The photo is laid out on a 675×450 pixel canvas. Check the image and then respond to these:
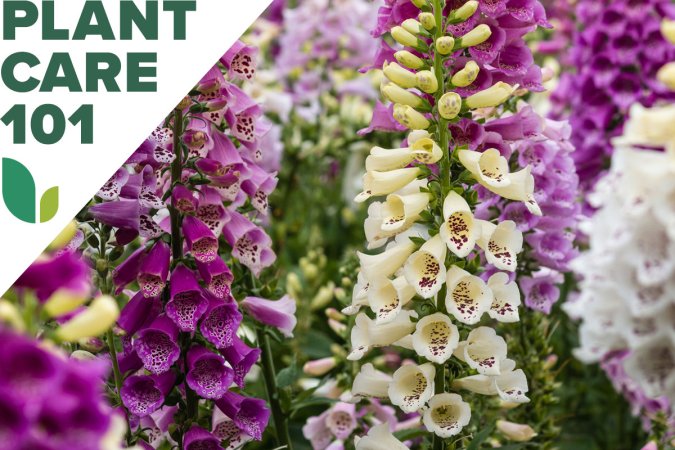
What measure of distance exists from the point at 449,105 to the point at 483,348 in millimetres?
380

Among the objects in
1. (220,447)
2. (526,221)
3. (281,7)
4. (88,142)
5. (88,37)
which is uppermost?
(88,37)

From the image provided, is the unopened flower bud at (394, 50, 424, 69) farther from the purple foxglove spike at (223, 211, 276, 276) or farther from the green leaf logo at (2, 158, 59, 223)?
the green leaf logo at (2, 158, 59, 223)

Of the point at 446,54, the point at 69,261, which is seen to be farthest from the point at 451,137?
the point at 69,261

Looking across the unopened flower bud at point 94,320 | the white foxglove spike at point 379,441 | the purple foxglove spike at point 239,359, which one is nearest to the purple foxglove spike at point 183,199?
the purple foxglove spike at point 239,359

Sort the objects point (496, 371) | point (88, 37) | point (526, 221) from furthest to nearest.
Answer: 1. point (526, 221)
2. point (88, 37)
3. point (496, 371)

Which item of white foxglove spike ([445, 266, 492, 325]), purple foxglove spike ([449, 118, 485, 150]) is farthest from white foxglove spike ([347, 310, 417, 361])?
Result: purple foxglove spike ([449, 118, 485, 150])

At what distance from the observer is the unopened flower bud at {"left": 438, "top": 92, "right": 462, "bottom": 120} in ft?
4.84

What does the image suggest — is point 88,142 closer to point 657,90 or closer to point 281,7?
point 657,90

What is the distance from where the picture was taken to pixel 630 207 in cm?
115

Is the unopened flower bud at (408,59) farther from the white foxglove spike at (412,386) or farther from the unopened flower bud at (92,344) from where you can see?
the unopened flower bud at (92,344)

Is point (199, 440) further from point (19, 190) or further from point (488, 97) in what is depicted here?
point (488, 97)

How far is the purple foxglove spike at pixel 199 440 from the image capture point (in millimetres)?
1635

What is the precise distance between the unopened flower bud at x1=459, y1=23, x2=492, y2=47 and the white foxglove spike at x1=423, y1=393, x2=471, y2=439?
558mm

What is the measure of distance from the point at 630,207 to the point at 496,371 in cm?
44
